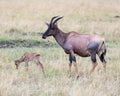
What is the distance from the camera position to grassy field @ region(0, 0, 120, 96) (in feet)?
28.4

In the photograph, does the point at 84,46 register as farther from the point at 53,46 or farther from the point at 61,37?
the point at 53,46

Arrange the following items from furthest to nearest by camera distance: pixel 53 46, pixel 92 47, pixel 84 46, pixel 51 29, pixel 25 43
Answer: pixel 25 43, pixel 53 46, pixel 51 29, pixel 84 46, pixel 92 47

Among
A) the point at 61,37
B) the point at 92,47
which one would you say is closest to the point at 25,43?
the point at 61,37


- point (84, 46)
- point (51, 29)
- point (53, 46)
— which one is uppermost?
point (51, 29)

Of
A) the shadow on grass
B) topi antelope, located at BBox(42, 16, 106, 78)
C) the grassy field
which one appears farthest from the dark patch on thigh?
the shadow on grass

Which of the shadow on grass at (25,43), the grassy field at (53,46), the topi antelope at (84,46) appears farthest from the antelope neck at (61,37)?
the shadow on grass at (25,43)

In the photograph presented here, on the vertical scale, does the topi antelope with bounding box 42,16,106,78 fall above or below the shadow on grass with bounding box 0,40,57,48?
above

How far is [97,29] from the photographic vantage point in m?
17.8

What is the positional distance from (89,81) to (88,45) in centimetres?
121

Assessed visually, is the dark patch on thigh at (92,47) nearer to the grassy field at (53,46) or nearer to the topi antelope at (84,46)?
the topi antelope at (84,46)

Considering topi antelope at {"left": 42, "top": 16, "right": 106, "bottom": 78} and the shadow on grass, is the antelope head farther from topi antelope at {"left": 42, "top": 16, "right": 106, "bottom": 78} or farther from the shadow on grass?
the shadow on grass

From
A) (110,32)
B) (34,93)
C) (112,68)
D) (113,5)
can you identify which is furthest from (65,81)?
(113,5)

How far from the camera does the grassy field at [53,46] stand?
28.4 ft

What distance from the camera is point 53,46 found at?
14.7m
